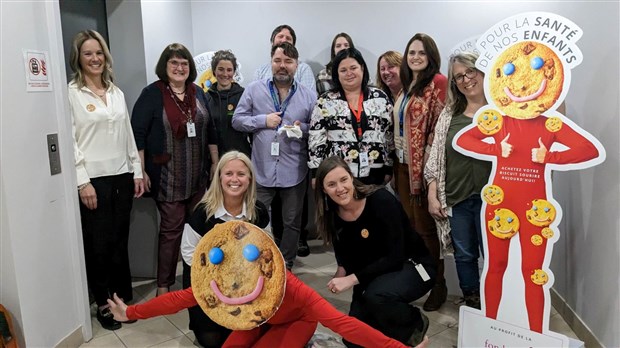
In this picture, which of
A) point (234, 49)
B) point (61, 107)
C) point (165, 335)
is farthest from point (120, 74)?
point (165, 335)

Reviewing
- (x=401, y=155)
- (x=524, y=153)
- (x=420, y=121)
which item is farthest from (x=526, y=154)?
(x=401, y=155)

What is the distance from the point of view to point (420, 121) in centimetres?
262

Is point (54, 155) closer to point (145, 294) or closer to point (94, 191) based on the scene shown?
point (94, 191)

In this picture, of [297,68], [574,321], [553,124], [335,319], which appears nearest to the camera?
[335,319]

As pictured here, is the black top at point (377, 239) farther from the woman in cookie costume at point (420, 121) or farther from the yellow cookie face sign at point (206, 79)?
the yellow cookie face sign at point (206, 79)

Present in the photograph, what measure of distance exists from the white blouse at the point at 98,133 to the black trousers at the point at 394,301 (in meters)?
1.45

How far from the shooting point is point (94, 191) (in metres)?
2.52

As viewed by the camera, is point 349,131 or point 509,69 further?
point 349,131

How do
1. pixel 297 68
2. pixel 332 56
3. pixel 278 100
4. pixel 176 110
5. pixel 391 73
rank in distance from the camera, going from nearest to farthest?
pixel 176 110 → pixel 278 100 → pixel 391 73 → pixel 297 68 → pixel 332 56

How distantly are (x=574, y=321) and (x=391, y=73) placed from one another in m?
1.91

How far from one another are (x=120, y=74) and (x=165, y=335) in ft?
5.65

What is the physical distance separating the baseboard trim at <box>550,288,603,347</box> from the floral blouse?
1.21 meters

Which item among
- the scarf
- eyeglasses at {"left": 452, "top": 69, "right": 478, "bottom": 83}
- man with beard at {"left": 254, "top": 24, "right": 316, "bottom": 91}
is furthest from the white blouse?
eyeglasses at {"left": 452, "top": 69, "right": 478, "bottom": 83}

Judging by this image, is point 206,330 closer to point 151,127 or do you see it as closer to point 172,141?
point 172,141
